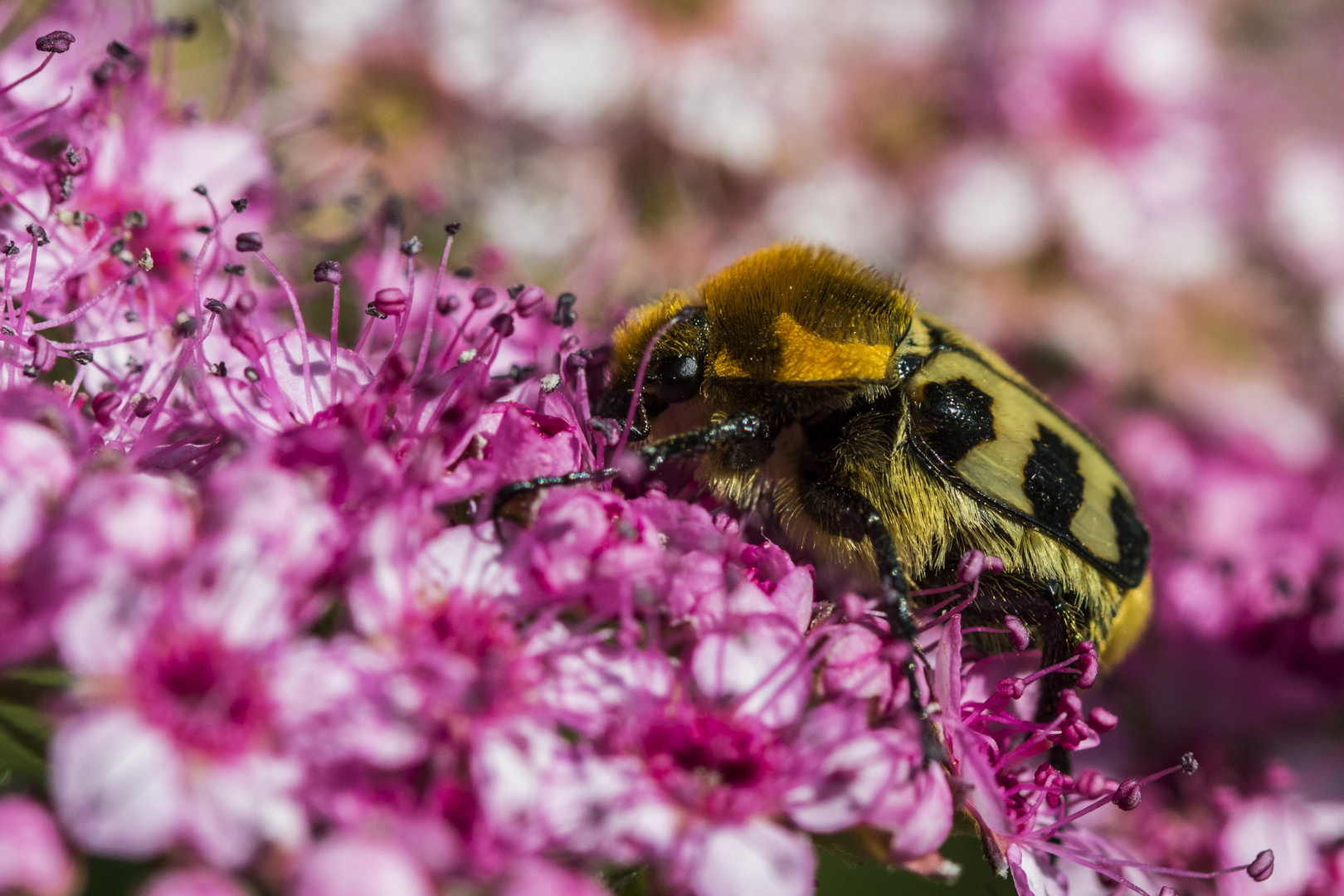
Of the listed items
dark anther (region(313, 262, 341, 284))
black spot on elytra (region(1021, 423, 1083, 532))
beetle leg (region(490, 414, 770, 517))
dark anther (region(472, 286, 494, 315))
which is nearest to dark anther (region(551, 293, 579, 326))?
dark anther (region(472, 286, 494, 315))

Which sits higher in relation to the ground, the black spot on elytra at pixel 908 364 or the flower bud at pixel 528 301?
the flower bud at pixel 528 301

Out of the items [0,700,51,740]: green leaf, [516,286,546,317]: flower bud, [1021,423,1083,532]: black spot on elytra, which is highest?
[516,286,546,317]: flower bud

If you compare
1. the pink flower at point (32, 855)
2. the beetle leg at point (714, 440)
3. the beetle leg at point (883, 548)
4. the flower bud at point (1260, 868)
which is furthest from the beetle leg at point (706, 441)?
the flower bud at point (1260, 868)

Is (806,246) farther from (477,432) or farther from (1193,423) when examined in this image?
(1193,423)

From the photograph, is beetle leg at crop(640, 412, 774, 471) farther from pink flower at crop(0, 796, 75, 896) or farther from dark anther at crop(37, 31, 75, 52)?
dark anther at crop(37, 31, 75, 52)

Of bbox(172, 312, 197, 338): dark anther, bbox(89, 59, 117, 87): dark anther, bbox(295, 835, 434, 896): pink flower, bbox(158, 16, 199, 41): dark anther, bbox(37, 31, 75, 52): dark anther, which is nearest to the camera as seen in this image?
bbox(295, 835, 434, 896): pink flower

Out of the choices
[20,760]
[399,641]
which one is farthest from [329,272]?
[20,760]

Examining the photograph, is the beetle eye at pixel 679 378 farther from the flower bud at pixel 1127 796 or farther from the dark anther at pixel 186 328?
the flower bud at pixel 1127 796
